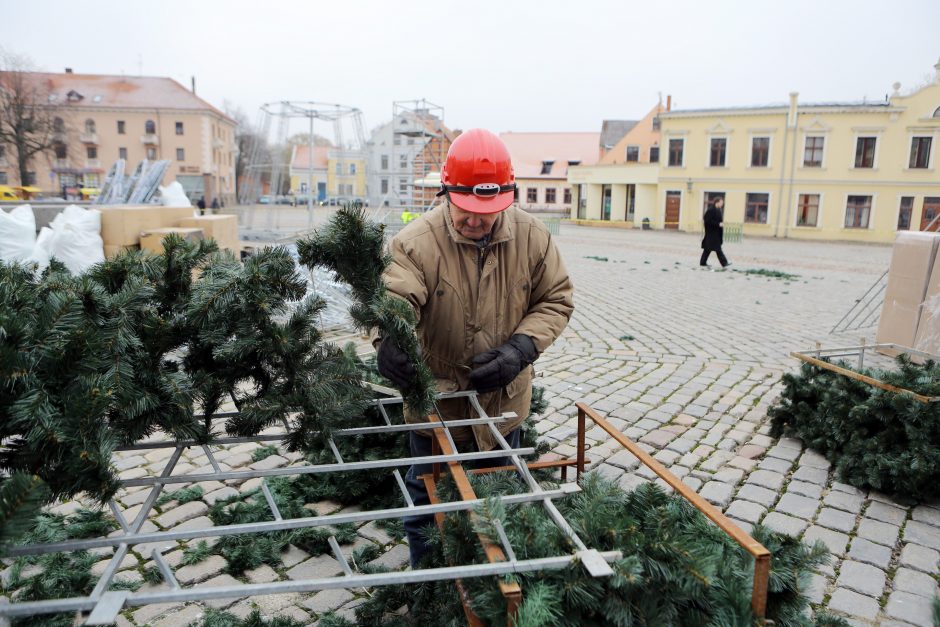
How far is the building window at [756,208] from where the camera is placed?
3766cm

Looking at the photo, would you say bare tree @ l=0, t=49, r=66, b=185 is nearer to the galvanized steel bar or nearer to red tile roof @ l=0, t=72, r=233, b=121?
red tile roof @ l=0, t=72, r=233, b=121

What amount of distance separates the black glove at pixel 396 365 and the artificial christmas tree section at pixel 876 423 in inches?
132

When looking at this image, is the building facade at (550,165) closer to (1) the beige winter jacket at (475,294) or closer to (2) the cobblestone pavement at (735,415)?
(2) the cobblestone pavement at (735,415)

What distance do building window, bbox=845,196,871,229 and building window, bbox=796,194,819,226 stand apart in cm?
153

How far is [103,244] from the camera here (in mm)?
8297

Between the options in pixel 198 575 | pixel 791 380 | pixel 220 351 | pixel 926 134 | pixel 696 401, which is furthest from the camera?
pixel 926 134

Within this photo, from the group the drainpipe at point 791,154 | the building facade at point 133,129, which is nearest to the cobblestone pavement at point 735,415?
the drainpipe at point 791,154

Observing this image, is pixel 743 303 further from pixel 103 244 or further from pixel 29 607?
pixel 29 607

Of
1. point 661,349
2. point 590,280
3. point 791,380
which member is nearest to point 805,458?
point 791,380

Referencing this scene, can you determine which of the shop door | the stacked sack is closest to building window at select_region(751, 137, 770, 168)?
the shop door

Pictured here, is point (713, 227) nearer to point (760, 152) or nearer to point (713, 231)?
point (713, 231)

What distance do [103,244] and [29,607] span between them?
796cm

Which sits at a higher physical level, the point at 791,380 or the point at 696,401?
the point at 791,380

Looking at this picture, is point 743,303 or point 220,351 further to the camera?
point 743,303
